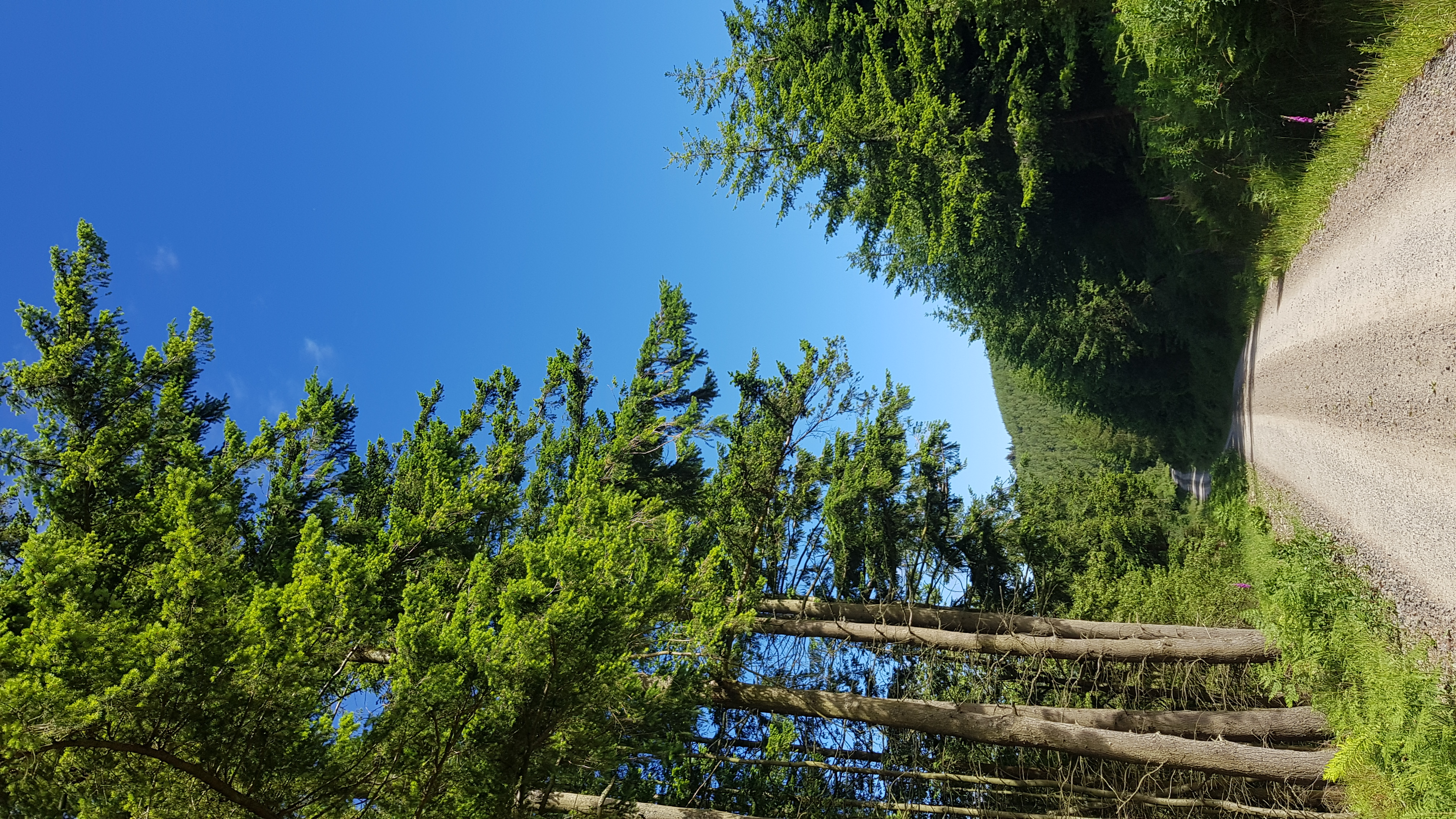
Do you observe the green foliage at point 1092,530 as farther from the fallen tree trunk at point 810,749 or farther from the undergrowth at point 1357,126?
the undergrowth at point 1357,126

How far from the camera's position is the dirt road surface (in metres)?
7.47

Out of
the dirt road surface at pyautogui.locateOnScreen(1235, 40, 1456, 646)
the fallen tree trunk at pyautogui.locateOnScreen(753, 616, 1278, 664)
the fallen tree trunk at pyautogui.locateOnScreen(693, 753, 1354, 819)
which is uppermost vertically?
the dirt road surface at pyautogui.locateOnScreen(1235, 40, 1456, 646)

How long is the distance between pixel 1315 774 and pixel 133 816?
42.7 feet

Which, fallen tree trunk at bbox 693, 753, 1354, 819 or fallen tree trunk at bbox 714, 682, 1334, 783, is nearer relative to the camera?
fallen tree trunk at bbox 714, 682, 1334, 783

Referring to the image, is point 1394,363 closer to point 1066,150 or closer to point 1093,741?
point 1093,741

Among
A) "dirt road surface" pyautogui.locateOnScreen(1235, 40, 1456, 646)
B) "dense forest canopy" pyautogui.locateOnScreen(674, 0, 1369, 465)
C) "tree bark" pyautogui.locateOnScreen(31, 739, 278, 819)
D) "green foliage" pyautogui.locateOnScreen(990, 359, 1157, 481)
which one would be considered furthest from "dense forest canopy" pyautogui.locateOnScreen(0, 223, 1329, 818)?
"green foliage" pyautogui.locateOnScreen(990, 359, 1157, 481)

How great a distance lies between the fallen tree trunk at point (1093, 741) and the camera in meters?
9.56

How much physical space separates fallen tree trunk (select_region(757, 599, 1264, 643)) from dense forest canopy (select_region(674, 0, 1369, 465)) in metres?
7.39

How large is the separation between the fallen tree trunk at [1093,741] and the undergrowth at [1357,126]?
7.43 meters

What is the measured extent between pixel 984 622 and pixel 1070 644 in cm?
144

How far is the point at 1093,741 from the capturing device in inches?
378

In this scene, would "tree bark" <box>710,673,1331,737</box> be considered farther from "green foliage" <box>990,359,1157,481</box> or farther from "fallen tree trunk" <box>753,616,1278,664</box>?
"green foliage" <box>990,359,1157,481</box>

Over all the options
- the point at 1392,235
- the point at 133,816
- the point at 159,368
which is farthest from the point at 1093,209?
the point at 133,816

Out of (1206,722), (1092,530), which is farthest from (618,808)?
(1092,530)
